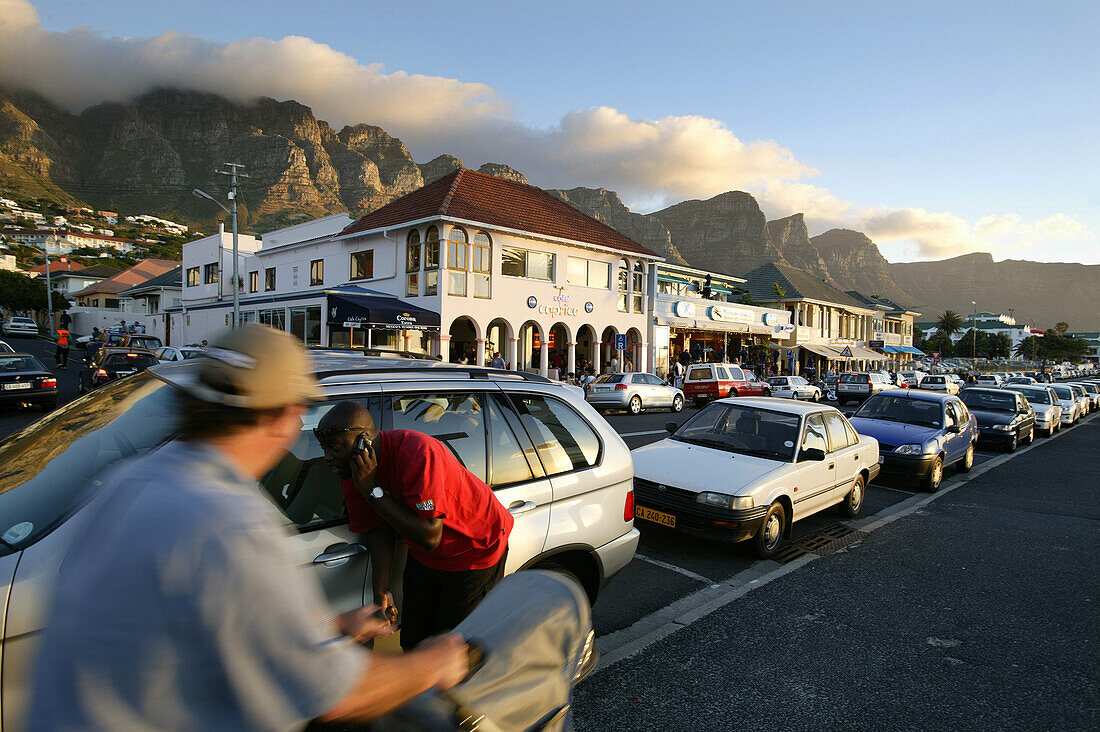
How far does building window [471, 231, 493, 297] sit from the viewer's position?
27828 mm

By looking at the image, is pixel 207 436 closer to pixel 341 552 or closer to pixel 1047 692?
pixel 341 552

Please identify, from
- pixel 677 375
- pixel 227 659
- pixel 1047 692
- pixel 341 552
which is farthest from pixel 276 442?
pixel 677 375

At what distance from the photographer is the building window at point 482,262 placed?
27828mm

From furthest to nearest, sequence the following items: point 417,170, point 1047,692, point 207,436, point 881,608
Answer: point 417,170 < point 881,608 < point 1047,692 < point 207,436

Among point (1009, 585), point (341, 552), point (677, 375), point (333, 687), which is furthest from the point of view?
point (677, 375)

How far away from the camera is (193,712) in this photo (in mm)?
1123

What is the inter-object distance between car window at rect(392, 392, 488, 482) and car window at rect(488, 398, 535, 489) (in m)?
0.06

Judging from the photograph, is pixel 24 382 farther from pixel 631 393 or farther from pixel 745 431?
pixel 631 393

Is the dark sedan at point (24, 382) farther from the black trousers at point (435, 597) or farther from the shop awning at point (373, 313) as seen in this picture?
the black trousers at point (435, 597)

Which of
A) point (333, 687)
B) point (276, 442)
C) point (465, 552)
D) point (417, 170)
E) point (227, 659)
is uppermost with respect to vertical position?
point (417, 170)

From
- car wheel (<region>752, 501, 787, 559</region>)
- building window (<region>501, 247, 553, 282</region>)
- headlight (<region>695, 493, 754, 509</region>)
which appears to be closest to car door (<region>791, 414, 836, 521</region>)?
car wheel (<region>752, 501, 787, 559</region>)

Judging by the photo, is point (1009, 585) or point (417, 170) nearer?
point (1009, 585)

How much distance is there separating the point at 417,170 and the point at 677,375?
13341 centimetres

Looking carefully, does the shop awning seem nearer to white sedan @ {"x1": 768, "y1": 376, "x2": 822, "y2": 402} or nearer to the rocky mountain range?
white sedan @ {"x1": 768, "y1": 376, "x2": 822, "y2": 402}
